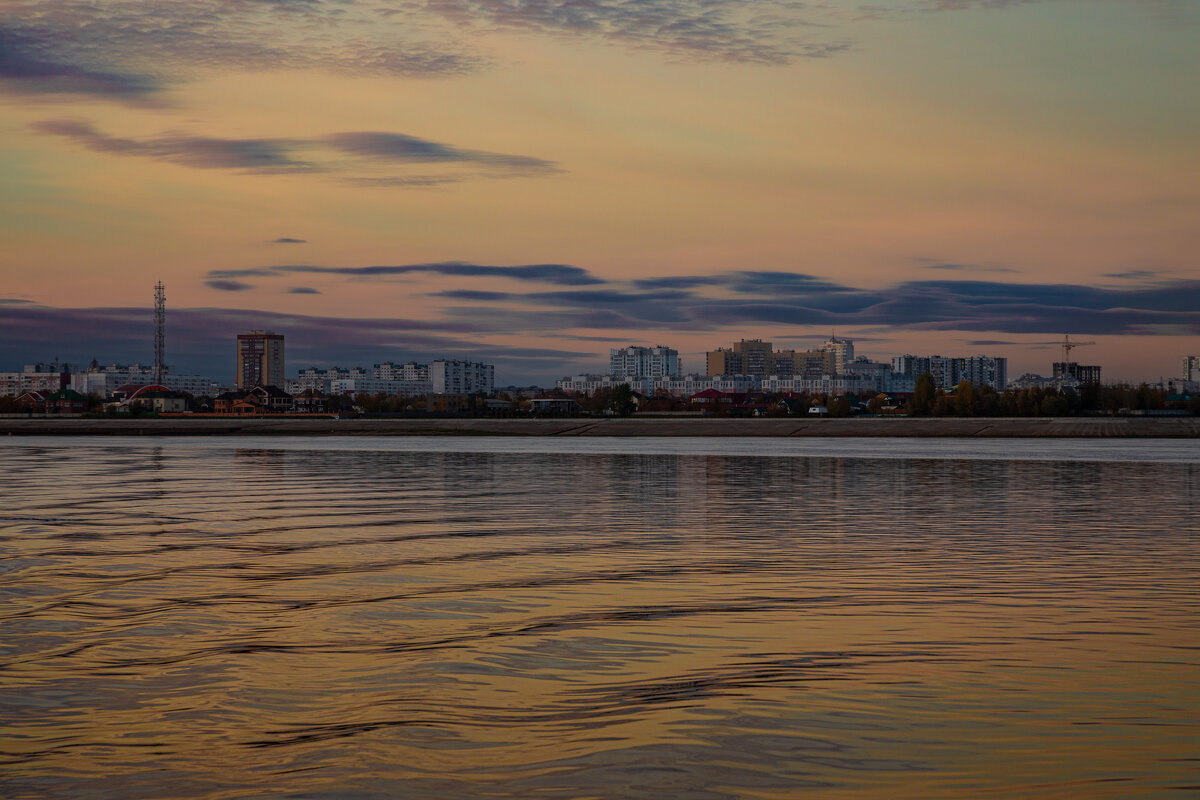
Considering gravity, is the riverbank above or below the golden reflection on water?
below

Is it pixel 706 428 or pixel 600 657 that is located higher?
pixel 600 657

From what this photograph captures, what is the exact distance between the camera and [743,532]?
80.1ft

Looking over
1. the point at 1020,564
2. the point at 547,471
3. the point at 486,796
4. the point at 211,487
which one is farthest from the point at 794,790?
the point at 547,471

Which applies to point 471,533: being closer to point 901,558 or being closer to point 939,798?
point 901,558

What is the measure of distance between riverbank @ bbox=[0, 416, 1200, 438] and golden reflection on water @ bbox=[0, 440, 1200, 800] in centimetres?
8904

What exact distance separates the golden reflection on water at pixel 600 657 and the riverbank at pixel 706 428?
89042mm

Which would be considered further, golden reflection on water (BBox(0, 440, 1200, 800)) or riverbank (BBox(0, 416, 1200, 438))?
riverbank (BBox(0, 416, 1200, 438))

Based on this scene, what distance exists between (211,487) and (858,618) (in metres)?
31.0

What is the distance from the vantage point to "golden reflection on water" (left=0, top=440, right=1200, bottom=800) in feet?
26.9

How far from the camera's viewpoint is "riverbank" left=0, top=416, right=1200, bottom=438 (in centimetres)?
11244

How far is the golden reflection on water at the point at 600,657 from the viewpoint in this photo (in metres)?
8.19

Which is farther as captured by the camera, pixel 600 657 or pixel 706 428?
pixel 706 428

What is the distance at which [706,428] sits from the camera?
12150 cm

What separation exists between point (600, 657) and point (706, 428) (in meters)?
110
